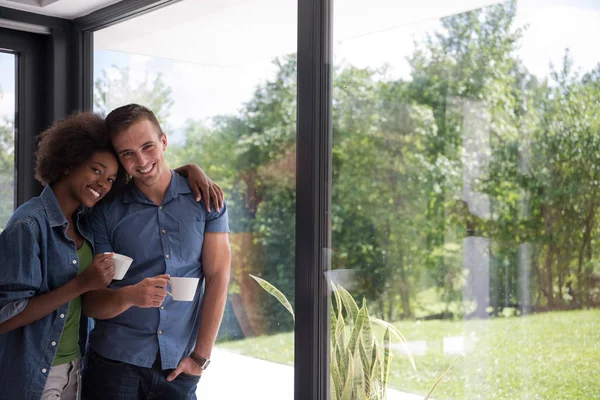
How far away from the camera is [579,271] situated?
1.59m

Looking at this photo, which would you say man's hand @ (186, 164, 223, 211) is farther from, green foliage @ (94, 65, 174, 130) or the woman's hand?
green foliage @ (94, 65, 174, 130)

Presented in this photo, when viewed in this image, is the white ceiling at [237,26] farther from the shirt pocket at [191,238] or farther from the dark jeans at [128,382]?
the dark jeans at [128,382]

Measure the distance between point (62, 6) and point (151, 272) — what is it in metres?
1.57

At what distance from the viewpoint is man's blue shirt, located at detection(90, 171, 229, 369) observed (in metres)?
2.14

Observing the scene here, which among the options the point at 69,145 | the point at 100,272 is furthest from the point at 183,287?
the point at 69,145

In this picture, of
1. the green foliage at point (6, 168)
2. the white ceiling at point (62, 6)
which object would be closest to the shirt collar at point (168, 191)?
the white ceiling at point (62, 6)

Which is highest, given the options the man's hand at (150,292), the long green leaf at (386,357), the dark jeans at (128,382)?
the man's hand at (150,292)

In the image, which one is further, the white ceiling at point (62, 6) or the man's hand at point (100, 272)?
the white ceiling at point (62, 6)

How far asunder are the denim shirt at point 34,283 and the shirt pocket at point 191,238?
335 millimetres

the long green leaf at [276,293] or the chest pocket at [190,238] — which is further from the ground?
the chest pocket at [190,238]

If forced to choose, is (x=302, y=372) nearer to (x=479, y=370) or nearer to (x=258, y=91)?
(x=479, y=370)

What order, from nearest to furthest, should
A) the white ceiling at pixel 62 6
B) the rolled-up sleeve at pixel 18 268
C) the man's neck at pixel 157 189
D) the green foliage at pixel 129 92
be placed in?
the rolled-up sleeve at pixel 18 268
the man's neck at pixel 157 189
the green foliage at pixel 129 92
the white ceiling at pixel 62 6

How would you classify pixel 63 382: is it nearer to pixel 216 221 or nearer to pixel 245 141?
pixel 216 221

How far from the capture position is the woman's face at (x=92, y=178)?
6.85 feet
